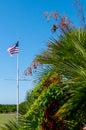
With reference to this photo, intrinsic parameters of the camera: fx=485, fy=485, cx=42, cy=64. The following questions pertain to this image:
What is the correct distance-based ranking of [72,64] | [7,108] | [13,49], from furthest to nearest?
[7,108] → [13,49] → [72,64]

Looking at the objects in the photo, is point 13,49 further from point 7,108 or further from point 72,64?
point 7,108

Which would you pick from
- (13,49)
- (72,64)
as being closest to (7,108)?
(13,49)

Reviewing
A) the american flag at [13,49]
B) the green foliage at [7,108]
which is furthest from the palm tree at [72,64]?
the green foliage at [7,108]

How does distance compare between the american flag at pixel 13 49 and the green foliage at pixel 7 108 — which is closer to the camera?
the american flag at pixel 13 49

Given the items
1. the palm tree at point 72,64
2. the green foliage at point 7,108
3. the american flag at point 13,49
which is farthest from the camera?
the green foliage at point 7,108

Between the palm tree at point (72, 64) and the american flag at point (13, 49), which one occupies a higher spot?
the american flag at point (13, 49)

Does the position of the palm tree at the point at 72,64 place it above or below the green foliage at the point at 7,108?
below

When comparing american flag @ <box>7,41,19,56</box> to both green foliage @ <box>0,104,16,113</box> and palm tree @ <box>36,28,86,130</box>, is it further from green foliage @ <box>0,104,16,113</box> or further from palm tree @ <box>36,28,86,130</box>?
green foliage @ <box>0,104,16,113</box>

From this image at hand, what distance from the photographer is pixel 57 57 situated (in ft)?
22.2

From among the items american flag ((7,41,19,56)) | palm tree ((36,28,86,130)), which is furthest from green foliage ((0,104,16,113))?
palm tree ((36,28,86,130))

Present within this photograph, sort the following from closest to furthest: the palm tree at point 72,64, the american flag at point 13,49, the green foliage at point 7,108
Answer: the palm tree at point 72,64
the american flag at point 13,49
the green foliage at point 7,108

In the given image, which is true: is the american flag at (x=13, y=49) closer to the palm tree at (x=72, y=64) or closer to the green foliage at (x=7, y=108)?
the palm tree at (x=72, y=64)

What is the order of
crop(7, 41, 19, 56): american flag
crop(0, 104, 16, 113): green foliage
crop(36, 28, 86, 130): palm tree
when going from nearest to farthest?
crop(36, 28, 86, 130): palm tree, crop(7, 41, 19, 56): american flag, crop(0, 104, 16, 113): green foliage

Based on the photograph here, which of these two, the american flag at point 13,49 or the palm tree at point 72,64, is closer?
the palm tree at point 72,64
